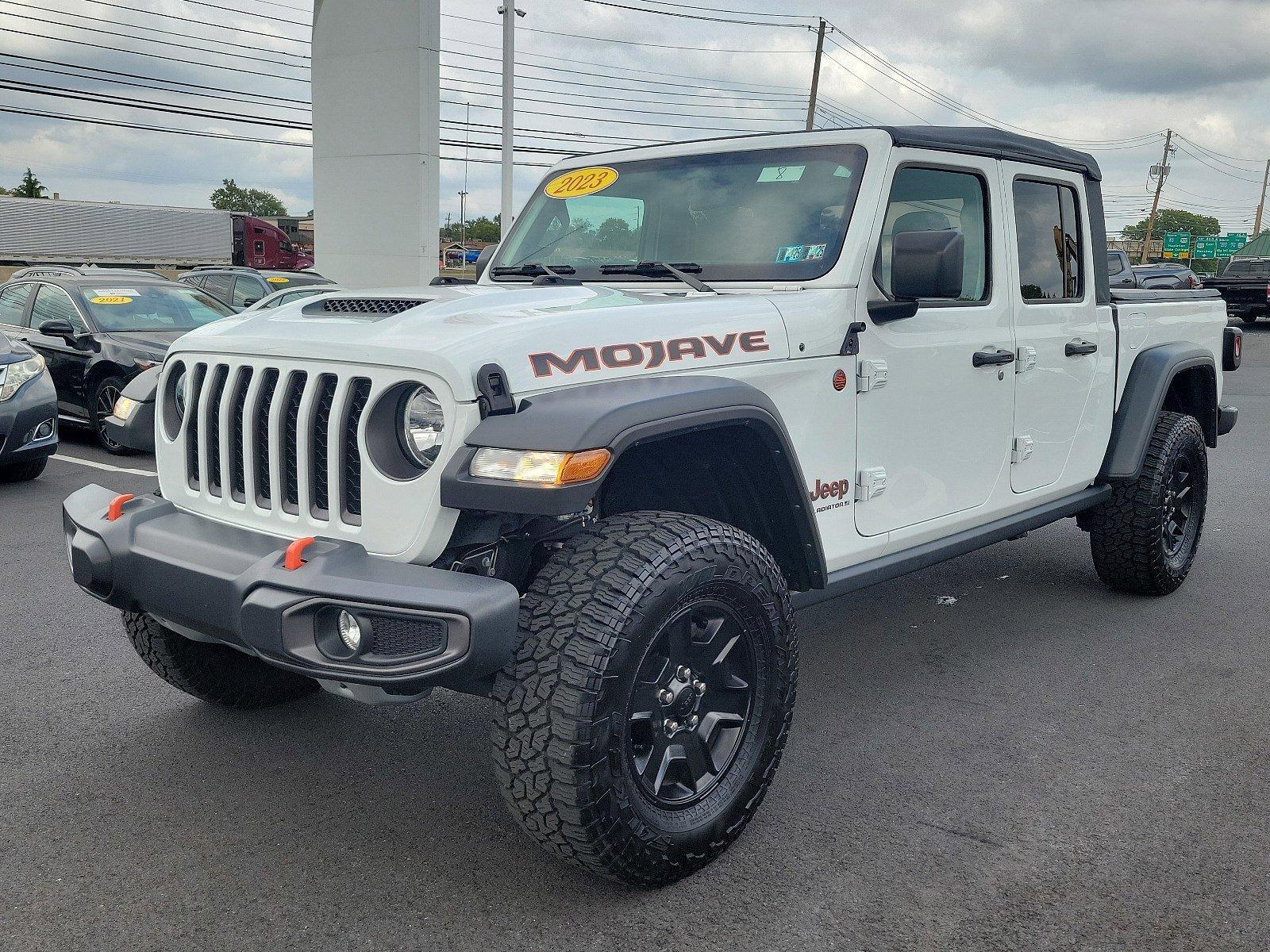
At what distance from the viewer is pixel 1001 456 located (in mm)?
4191

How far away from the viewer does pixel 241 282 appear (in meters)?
16.5

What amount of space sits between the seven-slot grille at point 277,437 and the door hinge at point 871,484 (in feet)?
5.17

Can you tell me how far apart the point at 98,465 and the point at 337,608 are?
25.6 feet

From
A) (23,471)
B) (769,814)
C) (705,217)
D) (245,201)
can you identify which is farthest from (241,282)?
(245,201)

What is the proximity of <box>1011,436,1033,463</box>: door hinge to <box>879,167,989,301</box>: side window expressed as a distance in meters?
0.57

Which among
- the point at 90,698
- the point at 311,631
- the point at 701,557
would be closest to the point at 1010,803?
the point at 701,557

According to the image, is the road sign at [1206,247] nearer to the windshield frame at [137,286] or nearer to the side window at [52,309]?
the windshield frame at [137,286]

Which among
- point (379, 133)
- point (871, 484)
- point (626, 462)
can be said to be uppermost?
point (379, 133)

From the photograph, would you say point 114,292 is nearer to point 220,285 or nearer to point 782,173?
point 220,285

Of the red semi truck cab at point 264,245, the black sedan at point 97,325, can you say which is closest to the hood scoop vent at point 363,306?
the black sedan at point 97,325

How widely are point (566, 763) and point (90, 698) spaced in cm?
237

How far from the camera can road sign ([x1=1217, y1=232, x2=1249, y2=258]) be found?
6712 centimetres

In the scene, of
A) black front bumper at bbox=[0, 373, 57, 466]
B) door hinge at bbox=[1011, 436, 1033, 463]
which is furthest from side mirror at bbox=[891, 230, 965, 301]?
black front bumper at bbox=[0, 373, 57, 466]

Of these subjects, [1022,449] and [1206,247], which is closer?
[1022,449]
